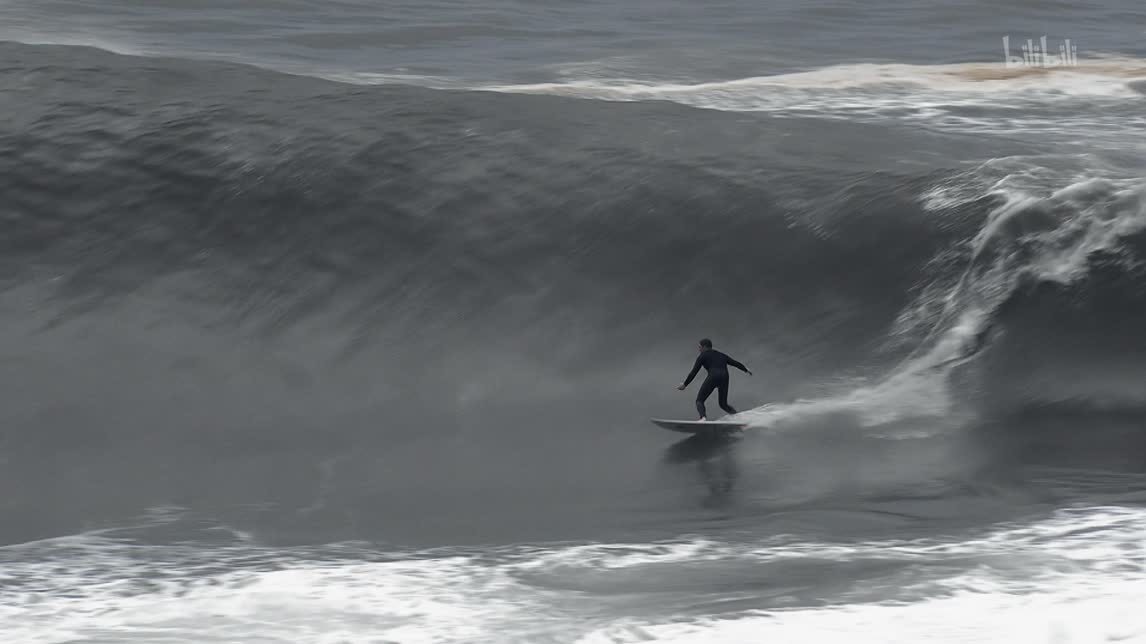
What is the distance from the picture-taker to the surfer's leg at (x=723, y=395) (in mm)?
17188

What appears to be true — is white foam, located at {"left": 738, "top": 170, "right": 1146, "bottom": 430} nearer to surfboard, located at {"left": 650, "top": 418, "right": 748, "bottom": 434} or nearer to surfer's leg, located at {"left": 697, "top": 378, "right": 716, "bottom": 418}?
surfboard, located at {"left": 650, "top": 418, "right": 748, "bottom": 434}

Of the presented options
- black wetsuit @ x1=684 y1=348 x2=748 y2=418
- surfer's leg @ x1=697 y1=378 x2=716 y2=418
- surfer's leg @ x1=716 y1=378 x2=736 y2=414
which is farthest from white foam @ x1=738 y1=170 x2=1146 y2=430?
surfer's leg @ x1=697 y1=378 x2=716 y2=418

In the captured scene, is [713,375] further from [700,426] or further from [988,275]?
[988,275]

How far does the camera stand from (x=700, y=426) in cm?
1708

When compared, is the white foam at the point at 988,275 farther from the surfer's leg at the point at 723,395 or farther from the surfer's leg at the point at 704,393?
the surfer's leg at the point at 704,393

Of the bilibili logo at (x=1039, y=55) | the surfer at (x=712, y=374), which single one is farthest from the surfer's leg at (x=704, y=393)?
the bilibili logo at (x=1039, y=55)

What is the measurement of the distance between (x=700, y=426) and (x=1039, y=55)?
25.0 metres

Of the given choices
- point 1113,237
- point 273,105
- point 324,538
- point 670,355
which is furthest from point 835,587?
point 273,105

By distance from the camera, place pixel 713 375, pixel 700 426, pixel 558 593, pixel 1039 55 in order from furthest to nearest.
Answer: pixel 1039 55 < pixel 713 375 < pixel 700 426 < pixel 558 593

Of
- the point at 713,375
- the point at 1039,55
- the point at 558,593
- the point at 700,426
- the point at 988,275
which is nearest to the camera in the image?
the point at 558,593

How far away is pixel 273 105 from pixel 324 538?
1175 centimetres

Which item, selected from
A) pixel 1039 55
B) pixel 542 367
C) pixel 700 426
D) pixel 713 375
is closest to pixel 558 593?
pixel 700 426

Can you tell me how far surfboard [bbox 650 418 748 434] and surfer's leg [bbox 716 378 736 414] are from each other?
9.8 inches

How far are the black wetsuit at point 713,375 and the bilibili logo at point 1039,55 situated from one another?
22493 mm
